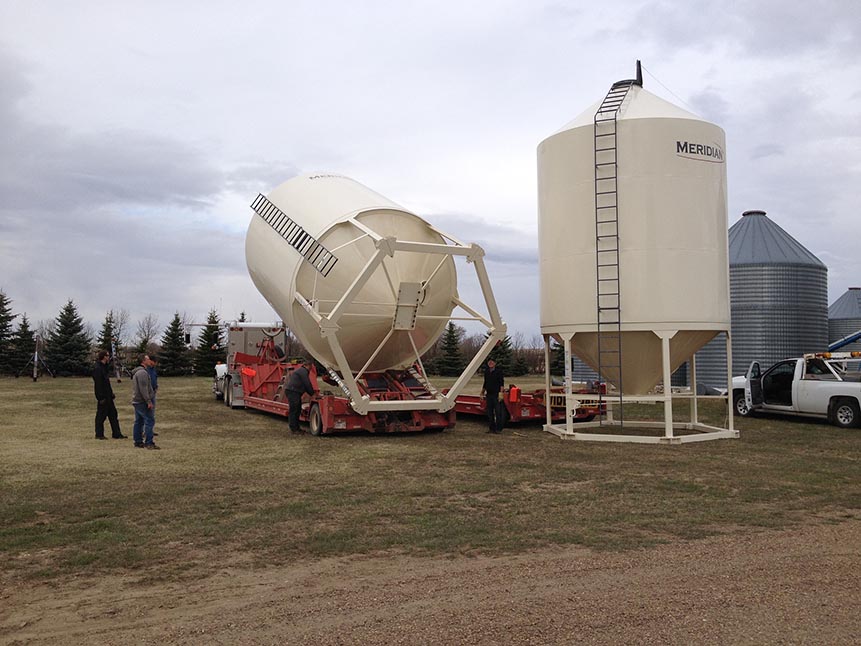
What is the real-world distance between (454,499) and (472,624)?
13.4 feet

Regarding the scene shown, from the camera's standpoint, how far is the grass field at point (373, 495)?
6914 millimetres

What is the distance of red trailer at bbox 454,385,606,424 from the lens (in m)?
16.8

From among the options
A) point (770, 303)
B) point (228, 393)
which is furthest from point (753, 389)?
point (228, 393)

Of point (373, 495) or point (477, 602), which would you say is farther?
point (373, 495)

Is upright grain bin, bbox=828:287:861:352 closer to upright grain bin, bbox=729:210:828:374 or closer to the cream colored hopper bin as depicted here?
upright grain bin, bbox=729:210:828:374

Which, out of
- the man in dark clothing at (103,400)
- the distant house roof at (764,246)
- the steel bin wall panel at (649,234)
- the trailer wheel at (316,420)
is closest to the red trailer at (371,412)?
the trailer wheel at (316,420)

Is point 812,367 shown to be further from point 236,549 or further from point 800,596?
point 236,549

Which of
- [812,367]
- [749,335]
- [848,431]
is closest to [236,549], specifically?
[848,431]

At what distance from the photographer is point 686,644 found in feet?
15.0

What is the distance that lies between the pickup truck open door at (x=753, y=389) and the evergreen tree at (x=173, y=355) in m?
38.9

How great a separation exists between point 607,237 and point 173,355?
4110 cm

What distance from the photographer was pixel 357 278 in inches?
527

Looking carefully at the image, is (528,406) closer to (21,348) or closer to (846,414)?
(846,414)

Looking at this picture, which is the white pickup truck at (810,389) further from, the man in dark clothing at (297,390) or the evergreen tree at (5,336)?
Answer: the evergreen tree at (5,336)
